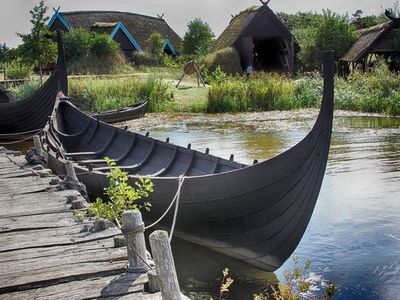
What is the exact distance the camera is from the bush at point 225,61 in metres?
33.5

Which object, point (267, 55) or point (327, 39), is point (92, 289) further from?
point (267, 55)

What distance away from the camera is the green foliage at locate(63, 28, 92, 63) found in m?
35.8

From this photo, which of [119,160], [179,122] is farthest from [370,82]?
[119,160]

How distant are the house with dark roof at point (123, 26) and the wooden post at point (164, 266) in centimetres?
3761

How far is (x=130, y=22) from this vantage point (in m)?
47.4

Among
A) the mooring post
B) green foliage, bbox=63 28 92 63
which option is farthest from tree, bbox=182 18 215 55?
the mooring post

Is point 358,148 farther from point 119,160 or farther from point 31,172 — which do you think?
point 31,172

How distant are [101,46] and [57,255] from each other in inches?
1280

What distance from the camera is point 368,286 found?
6.87 m

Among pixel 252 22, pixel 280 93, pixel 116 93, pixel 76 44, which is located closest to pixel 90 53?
pixel 76 44

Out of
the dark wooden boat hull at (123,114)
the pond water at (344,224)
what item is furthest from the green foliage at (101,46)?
the pond water at (344,224)

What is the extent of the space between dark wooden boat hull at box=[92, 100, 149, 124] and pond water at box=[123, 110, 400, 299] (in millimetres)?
3043

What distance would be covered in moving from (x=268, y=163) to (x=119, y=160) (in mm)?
5104

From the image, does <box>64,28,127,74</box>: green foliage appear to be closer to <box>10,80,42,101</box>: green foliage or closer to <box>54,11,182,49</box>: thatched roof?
<box>54,11,182,49</box>: thatched roof
